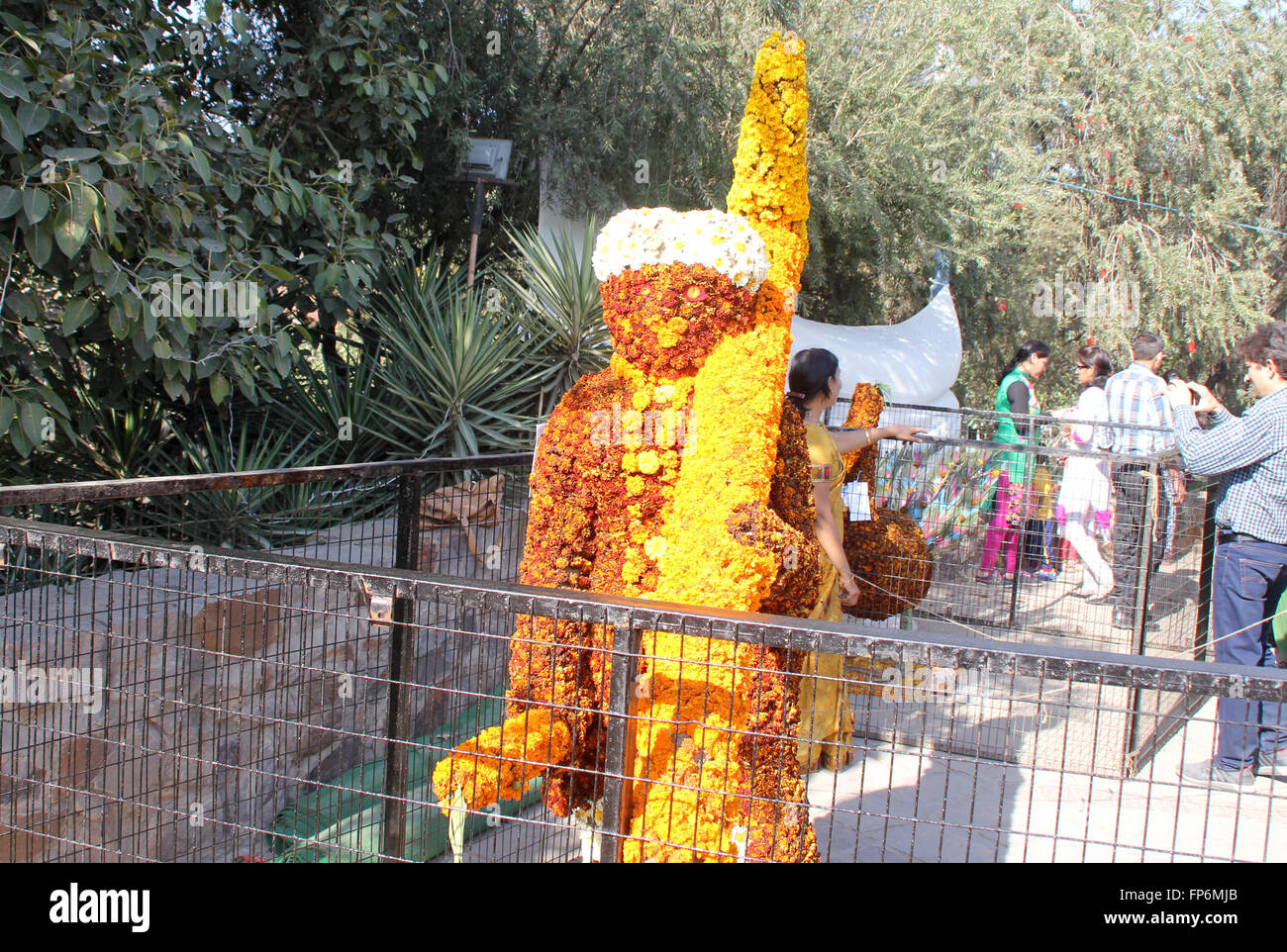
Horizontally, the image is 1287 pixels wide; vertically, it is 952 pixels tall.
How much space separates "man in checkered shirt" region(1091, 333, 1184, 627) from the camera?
5160 millimetres

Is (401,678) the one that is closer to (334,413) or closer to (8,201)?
(8,201)

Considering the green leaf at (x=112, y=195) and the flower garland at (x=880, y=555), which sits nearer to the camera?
the green leaf at (x=112, y=195)

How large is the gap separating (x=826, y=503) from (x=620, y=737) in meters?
2.06

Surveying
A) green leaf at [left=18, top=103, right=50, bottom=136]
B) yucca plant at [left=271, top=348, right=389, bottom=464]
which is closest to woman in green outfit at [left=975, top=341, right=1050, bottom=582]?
yucca plant at [left=271, top=348, right=389, bottom=464]

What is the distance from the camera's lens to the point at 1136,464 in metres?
5.92

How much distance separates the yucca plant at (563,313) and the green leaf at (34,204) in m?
3.52

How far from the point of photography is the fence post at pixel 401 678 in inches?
124

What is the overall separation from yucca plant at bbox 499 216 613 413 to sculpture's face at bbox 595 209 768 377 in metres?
4.12

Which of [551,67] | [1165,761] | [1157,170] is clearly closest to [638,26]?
[551,67]

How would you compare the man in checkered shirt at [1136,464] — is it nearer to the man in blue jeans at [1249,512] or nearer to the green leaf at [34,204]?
the man in blue jeans at [1249,512]

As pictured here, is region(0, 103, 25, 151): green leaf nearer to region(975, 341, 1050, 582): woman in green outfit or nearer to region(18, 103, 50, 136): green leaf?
region(18, 103, 50, 136): green leaf

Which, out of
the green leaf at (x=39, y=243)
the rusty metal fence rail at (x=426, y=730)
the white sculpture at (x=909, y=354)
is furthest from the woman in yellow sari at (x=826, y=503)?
the white sculpture at (x=909, y=354)

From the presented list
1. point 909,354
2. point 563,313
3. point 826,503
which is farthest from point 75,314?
point 909,354

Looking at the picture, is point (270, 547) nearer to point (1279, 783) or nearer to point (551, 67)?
point (1279, 783)
